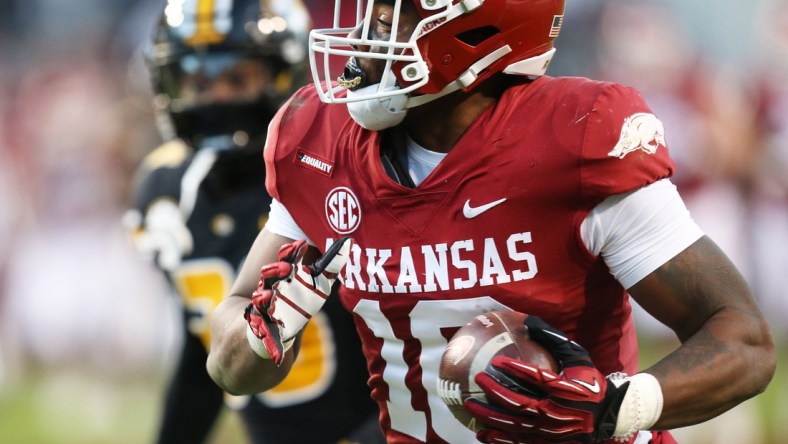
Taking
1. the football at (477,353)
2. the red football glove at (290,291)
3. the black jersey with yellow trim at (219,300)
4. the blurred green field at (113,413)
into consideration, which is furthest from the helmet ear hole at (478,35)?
the blurred green field at (113,413)

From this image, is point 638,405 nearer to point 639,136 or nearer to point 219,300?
point 639,136

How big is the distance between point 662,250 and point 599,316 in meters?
0.23

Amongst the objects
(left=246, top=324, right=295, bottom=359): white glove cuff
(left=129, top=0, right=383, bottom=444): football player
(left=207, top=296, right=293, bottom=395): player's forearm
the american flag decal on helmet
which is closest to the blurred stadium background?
(left=129, top=0, right=383, bottom=444): football player

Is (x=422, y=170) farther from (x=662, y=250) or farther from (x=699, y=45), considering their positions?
(x=699, y=45)

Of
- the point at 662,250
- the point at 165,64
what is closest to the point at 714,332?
the point at 662,250

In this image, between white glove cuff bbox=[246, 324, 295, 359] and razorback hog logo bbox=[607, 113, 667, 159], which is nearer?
razorback hog logo bbox=[607, 113, 667, 159]

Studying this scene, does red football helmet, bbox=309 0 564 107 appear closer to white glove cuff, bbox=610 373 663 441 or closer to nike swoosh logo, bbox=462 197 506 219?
nike swoosh logo, bbox=462 197 506 219

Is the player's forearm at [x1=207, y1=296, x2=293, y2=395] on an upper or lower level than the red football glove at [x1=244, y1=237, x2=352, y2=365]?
lower

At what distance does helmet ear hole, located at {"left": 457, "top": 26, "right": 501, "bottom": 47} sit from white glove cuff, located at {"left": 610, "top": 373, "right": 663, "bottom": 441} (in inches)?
27.3

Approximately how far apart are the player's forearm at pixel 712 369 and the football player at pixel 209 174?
169cm

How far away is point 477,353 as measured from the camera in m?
2.09

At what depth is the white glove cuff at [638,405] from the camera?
2.05 meters

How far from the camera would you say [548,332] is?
82.3 inches

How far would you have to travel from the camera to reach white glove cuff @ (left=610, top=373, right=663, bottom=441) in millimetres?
2053
